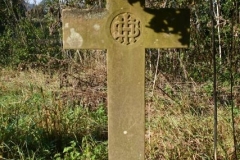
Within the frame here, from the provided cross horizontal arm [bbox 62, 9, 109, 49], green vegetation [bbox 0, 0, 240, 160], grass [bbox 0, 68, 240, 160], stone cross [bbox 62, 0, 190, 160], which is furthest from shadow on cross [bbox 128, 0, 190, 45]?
grass [bbox 0, 68, 240, 160]

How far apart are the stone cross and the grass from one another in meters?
0.96

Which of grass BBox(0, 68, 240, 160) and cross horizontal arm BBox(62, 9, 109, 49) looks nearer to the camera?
cross horizontal arm BBox(62, 9, 109, 49)

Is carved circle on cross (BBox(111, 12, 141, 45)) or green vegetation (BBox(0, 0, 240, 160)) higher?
carved circle on cross (BBox(111, 12, 141, 45))

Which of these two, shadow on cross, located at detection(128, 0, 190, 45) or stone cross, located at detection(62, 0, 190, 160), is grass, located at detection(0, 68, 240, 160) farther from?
shadow on cross, located at detection(128, 0, 190, 45)

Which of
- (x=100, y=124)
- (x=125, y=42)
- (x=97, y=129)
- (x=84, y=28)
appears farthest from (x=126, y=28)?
(x=100, y=124)

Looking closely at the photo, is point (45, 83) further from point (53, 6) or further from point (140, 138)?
point (140, 138)

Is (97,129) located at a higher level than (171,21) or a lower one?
lower

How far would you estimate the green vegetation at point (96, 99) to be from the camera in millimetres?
3914

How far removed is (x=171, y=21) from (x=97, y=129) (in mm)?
2121

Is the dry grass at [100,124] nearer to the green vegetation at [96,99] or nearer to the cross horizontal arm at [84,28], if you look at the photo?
the green vegetation at [96,99]

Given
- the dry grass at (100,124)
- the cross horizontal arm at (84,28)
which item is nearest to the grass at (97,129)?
the dry grass at (100,124)

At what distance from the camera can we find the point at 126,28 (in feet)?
8.89

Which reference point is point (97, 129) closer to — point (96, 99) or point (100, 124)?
point (100, 124)

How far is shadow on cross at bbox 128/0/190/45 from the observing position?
9.05ft
